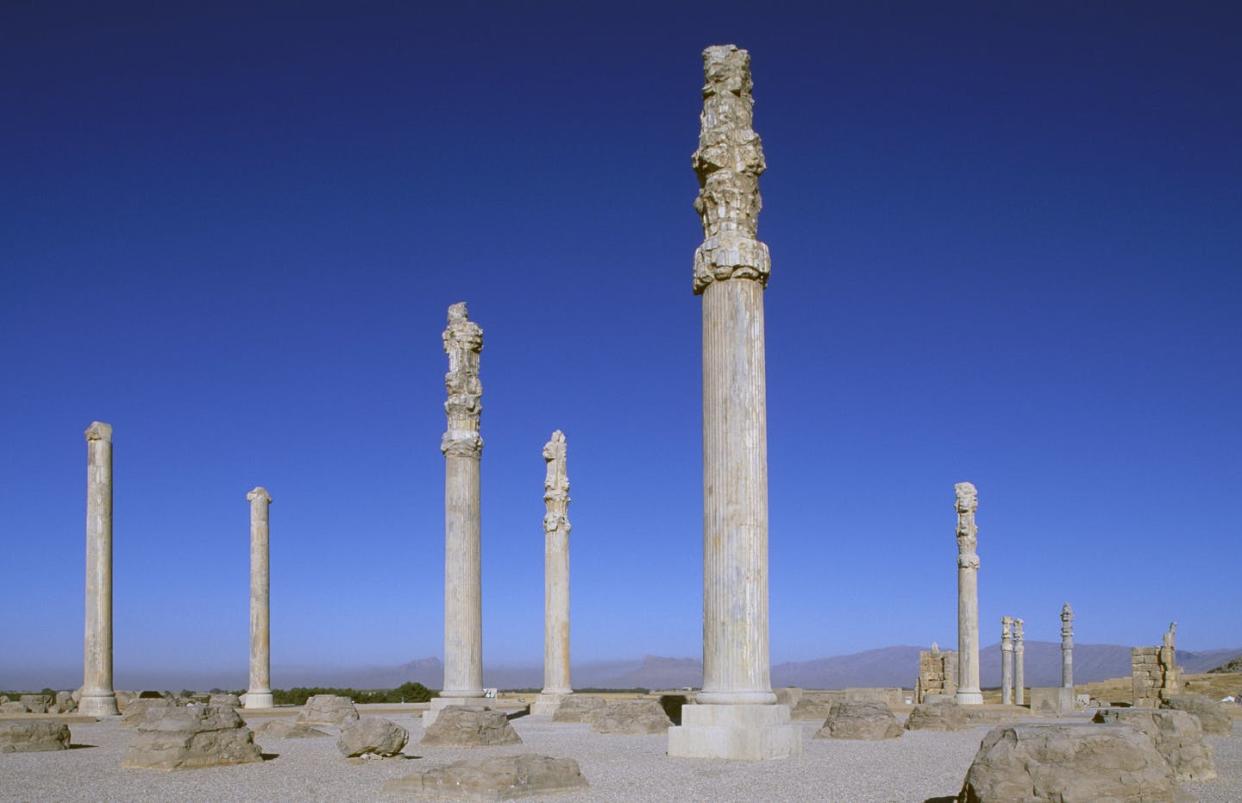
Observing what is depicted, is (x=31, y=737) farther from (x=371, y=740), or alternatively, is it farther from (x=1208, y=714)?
(x=1208, y=714)

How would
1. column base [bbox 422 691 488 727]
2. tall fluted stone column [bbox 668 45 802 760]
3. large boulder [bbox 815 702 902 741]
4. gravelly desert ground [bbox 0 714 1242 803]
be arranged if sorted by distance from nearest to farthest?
gravelly desert ground [bbox 0 714 1242 803] → tall fluted stone column [bbox 668 45 802 760] → large boulder [bbox 815 702 902 741] → column base [bbox 422 691 488 727]

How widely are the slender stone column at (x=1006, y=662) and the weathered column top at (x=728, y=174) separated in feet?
87.3

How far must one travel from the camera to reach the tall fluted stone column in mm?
13938

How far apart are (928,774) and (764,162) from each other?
7713 millimetres

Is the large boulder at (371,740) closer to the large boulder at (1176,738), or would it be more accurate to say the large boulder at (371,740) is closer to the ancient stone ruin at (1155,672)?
the large boulder at (1176,738)

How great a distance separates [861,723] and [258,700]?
1791 centimetres

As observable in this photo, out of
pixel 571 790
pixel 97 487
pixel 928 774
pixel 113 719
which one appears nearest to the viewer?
pixel 571 790

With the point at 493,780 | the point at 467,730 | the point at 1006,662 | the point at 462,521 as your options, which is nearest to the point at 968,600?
the point at 1006,662

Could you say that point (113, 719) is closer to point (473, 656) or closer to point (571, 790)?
point (473, 656)

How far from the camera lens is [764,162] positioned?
1564 centimetres

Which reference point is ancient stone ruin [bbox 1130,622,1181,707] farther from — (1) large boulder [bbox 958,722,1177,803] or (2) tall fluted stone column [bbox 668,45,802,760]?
(1) large boulder [bbox 958,722,1177,803]

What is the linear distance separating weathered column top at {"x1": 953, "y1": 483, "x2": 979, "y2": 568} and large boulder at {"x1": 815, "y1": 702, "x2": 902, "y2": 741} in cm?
1249

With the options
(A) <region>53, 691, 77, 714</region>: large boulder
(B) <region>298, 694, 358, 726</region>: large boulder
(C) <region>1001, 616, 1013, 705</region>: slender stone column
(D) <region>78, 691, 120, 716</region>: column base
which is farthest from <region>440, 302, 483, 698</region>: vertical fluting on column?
(C) <region>1001, 616, 1013, 705</region>: slender stone column

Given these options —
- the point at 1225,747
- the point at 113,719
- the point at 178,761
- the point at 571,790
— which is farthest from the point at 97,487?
the point at 1225,747
